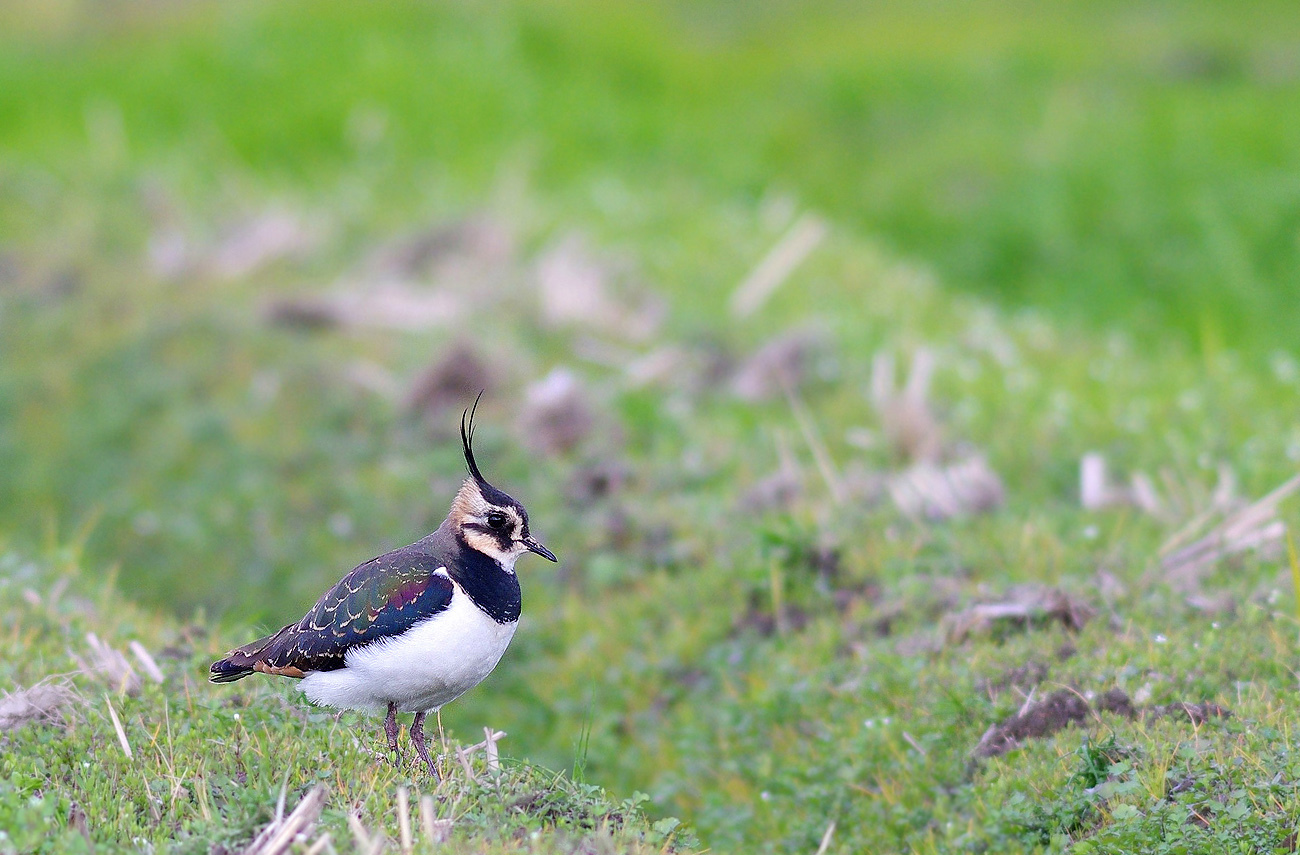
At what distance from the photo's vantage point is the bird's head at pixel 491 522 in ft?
15.5

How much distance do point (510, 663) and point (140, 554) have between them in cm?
260

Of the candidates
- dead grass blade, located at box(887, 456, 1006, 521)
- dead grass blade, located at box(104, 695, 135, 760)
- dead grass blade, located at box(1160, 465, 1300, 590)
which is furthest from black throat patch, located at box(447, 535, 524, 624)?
dead grass blade, located at box(1160, 465, 1300, 590)

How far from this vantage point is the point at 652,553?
290 inches

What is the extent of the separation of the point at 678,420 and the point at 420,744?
13.1ft

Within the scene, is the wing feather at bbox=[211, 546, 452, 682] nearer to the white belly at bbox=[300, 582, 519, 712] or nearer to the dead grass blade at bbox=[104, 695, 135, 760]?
the white belly at bbox=[300, 582, 519, 712]

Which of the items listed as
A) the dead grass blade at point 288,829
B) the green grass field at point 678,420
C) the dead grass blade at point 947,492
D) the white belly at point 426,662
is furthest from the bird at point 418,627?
the dead grass blade at point 947,492

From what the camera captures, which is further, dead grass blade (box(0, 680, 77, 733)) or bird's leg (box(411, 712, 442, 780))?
dead grass blade (box(0, 680, 77, 733))

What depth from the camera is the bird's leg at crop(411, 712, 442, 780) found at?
181 inches

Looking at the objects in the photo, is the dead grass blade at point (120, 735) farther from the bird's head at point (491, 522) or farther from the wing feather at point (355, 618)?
the bird's head at point (491, 522)

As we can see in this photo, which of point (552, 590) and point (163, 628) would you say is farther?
point (552, 590)

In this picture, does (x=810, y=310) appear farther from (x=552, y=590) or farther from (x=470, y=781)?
(x=470, y=781)

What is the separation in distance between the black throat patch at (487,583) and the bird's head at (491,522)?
34 mm

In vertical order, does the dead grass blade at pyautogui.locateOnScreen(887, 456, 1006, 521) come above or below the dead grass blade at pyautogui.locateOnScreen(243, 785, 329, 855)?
below

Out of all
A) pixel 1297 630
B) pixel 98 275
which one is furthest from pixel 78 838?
pixel 98 275
